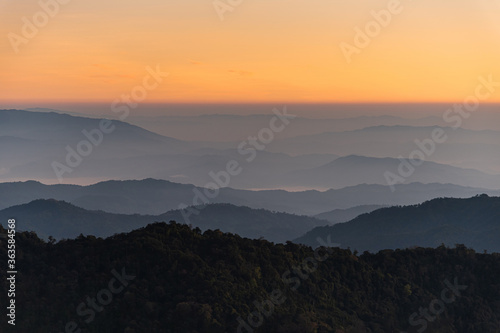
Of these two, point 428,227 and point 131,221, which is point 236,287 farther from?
point 131,221

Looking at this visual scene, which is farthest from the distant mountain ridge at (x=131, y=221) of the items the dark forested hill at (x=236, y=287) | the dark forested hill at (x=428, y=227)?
the dark forested hill at (x=236, y=287)

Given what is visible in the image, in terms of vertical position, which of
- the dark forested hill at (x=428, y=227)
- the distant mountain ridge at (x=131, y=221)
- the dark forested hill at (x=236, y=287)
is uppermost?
the distant mountain ridge at (x=131, y=221)

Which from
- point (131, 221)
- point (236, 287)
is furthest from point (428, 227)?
point (236, 287)

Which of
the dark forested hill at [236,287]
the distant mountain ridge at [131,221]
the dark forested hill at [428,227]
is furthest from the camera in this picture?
the distant mountain ridge at [131,221]

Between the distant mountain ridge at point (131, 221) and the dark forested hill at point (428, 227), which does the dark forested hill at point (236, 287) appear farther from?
the distant mountain ridge at point (131, 221)

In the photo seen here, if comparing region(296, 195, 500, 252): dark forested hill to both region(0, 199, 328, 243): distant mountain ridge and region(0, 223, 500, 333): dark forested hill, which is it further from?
region(0, 223, 500, 333): dark forested hill
